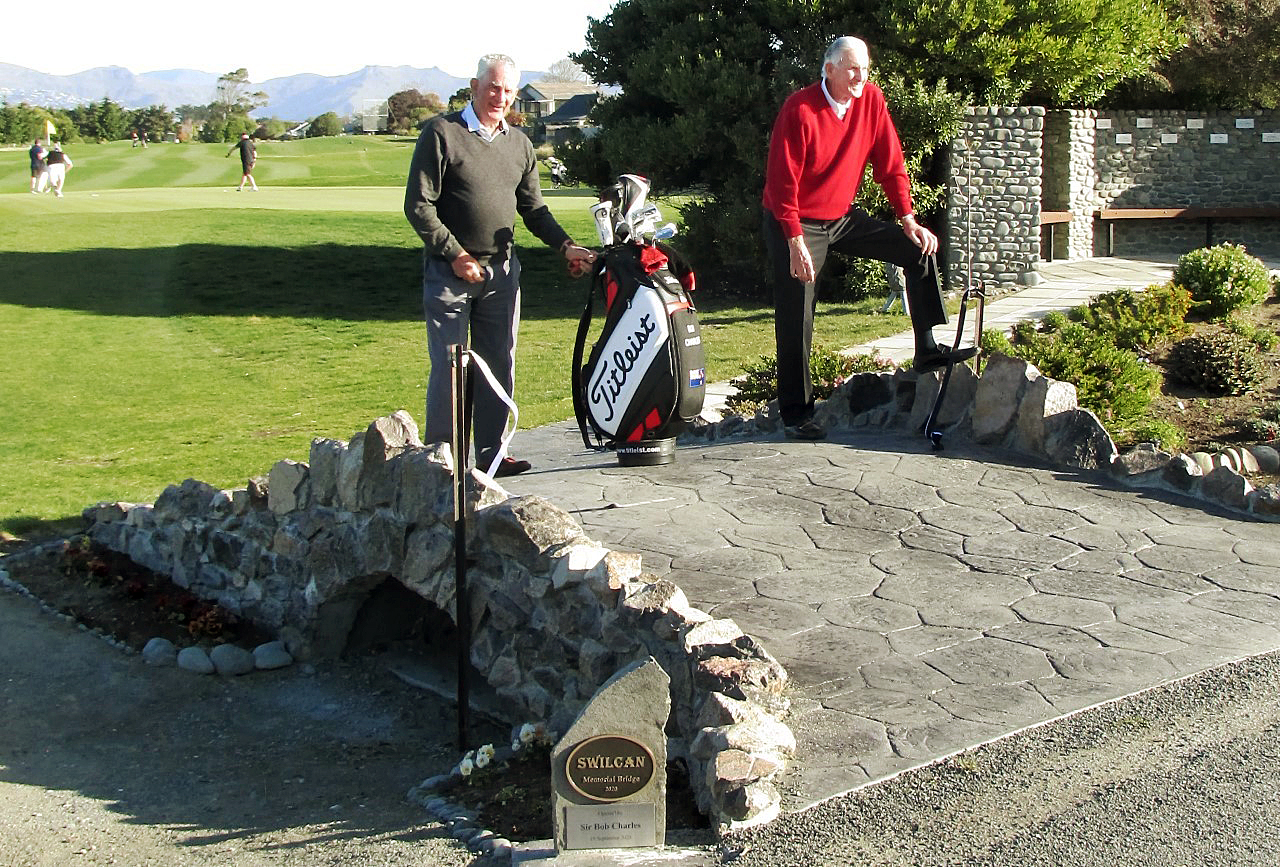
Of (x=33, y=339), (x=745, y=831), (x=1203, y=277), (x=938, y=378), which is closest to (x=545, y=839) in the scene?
(x=745, y=831)

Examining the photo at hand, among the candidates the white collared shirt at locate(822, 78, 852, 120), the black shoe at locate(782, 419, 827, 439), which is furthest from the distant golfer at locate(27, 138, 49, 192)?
the white collared shirt at locate(822, 78, 852, 120)

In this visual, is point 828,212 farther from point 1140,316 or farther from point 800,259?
point 1140,316

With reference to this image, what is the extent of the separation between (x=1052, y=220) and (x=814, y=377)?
36.5ft

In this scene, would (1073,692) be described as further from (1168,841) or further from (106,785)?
(106,785)

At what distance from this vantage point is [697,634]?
15.9 feet

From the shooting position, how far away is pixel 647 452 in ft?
25.2

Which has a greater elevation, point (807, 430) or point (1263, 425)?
point (807, 430)

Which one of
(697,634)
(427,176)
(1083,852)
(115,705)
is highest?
(427,176)

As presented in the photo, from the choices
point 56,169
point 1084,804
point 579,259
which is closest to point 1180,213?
point 579,259

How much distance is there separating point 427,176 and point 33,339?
1138 centimetres

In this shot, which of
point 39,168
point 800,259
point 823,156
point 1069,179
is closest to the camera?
point 800,259

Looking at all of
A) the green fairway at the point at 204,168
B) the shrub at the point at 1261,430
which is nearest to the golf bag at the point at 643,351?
the shrub at the point at 1261,430

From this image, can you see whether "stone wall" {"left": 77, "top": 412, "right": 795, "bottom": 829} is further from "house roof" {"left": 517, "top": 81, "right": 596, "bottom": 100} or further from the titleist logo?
"house roof" {"left": 517, "top": 81, "right": 596, "bottom": 100}

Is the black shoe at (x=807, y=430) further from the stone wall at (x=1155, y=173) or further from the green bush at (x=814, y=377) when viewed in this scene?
the stone wall at (x=1155, y=173)
